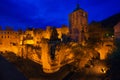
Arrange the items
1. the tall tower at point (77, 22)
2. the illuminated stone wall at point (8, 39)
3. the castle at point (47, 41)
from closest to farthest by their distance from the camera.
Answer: the castle at point (47, 41)
the tall tower at point (77, 22)
the illuminated stone wall at point (8, 39)

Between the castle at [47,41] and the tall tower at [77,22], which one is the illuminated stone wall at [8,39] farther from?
the tall tower at [77,22]

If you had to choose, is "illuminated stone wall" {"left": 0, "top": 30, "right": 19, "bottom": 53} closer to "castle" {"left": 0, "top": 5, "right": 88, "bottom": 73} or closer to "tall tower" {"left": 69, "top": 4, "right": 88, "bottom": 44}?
"castle" {"left": 0, "top": 5, "right": 88, "bottom": 73}

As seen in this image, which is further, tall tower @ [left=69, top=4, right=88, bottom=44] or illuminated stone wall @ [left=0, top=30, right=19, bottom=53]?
illuminated stone wall @ [left=0, top=30, right=19, bottom=53]

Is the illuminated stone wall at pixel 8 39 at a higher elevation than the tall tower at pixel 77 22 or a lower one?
lower

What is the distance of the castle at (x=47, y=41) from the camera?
4038 centimetres

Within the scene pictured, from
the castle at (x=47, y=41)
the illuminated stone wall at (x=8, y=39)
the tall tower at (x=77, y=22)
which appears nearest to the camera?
the castle at (x=47, y=41)

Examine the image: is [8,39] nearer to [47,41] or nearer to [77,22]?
[77,22]

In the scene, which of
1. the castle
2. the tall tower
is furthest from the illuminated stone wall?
the tall tower

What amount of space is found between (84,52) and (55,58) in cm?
463

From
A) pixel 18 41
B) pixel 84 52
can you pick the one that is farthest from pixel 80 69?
pixel 18 41

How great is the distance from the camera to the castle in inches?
1590

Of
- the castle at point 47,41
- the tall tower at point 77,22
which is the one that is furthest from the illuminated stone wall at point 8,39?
the tall tower at point 77,22

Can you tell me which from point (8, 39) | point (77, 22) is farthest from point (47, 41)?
point (8, 39)

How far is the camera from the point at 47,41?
4153cm
